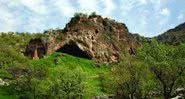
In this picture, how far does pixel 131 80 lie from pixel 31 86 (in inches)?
1726

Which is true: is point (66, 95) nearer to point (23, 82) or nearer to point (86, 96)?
point (86, 96)

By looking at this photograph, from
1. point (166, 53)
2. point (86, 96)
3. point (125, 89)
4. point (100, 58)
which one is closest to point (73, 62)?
point (100, 58)

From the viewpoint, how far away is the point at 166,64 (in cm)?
8081

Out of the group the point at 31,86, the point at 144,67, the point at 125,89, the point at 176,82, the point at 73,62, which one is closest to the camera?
the point at 176,82

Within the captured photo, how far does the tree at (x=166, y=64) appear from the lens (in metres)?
82.2

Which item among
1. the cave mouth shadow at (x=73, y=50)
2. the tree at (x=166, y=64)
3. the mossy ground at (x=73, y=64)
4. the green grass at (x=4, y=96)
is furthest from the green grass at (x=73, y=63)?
the tree at (x=166, y=64)

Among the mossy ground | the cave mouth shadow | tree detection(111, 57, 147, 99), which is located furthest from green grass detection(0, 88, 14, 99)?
the cave mouth shadow

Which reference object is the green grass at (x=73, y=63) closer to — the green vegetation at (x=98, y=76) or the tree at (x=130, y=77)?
the green vegetation at (x=98, y=76)

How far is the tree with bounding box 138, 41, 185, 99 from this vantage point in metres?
82.2

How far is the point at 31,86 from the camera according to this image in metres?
129

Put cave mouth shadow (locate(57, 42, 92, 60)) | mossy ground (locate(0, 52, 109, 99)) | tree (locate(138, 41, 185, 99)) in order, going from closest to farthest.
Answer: tree (locate(138, 41, 185, 99))
mossy ground (locate(0, 52, 109, 99))
cave mouth shadow (locate(57, 42, 92, 60))

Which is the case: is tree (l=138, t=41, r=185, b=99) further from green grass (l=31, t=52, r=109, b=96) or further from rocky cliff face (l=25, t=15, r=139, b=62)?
Answer: rocky cliff face (l=25, t=15, r=139, b=62)

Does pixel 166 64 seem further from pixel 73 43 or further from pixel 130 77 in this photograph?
pixel 73 43

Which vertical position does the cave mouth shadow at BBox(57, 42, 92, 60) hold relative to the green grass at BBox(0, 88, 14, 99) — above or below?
above
